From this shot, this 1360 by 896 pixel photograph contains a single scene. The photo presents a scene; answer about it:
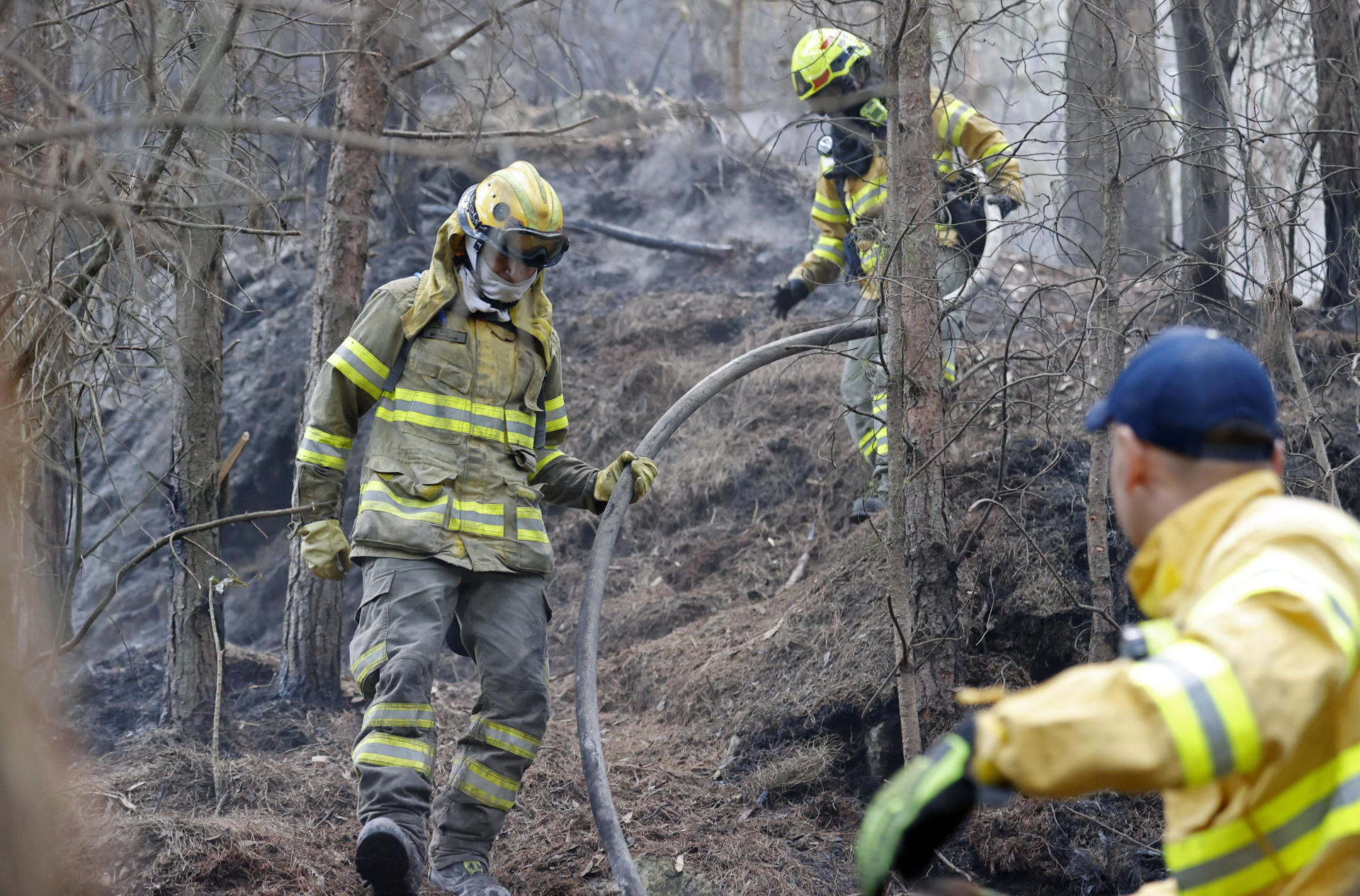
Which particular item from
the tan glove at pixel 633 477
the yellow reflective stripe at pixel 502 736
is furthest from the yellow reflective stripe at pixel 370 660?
the tan glove at pixel 633 477

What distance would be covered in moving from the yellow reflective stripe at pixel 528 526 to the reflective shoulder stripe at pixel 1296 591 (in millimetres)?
2927

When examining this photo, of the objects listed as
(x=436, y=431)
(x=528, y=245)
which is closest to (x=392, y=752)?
(x=436, y=431)

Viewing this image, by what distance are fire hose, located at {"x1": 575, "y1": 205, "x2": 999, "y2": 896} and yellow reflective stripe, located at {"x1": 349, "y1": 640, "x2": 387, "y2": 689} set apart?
0.72 metres

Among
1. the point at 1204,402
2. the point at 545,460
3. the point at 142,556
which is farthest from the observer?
the point at 545,460

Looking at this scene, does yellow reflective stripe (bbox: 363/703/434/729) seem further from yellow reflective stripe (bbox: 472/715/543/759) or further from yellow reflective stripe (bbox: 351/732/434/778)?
yellow reflective stripe (bbox: 472/715/543/759)

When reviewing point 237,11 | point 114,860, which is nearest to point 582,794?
point 114,860

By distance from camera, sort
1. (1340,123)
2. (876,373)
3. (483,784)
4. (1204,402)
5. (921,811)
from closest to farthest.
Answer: (921,811) < (1204,402) < (483,784) < (876,373) < (1340,123)

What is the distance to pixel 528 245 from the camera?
4172mm

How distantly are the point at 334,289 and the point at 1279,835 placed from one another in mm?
5360

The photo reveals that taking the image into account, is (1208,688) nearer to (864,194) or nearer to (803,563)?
(864,194)

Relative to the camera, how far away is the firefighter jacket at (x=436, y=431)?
13.0ft

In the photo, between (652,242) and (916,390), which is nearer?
(916,390)

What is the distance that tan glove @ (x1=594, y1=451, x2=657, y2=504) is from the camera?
443cm

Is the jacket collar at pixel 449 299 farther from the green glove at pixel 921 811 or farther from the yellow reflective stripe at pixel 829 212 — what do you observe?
the green glove at pixel 921 811
